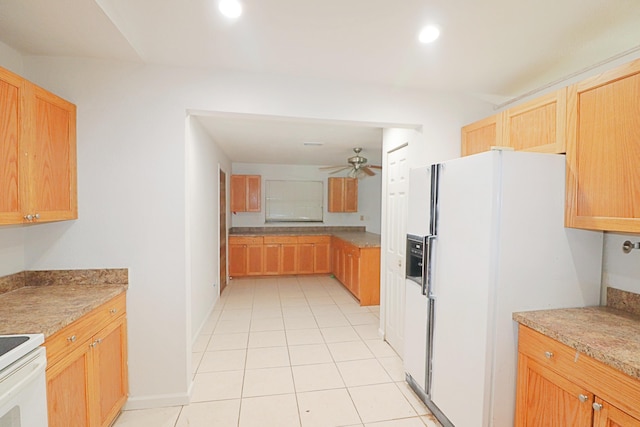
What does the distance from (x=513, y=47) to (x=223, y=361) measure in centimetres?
330

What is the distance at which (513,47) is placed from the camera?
1779 mm

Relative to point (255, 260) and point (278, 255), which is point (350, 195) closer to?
point (278, 255)

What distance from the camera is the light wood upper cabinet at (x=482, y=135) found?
82.2 inches

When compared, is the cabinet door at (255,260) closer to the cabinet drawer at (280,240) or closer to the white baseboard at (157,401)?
the cabinet drawer at (280,240)

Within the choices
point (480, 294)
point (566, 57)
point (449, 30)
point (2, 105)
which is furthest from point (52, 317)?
point (566, 57)

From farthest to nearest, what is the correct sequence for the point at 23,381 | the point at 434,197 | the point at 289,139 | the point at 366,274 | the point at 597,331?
the point at 366,274 < the point at 289,139 < the point at 434,197 < the point at 597,331 < the point at 23,381

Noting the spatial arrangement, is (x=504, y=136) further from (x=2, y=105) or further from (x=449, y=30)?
(x=2, y=105)

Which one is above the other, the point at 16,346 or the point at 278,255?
the point at 16,346

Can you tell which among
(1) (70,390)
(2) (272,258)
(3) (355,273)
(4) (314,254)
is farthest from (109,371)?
(4) (314,254)

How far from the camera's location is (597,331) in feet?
4.43

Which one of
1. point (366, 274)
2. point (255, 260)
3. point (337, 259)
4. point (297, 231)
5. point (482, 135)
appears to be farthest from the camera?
point (297, 231)

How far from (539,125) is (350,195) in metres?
4.46

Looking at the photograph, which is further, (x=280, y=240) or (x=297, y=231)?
(x=297, y=231)

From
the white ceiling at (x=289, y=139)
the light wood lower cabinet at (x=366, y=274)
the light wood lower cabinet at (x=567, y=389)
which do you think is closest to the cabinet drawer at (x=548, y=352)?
the light wood lower cabinet at (x=567, y=389)
